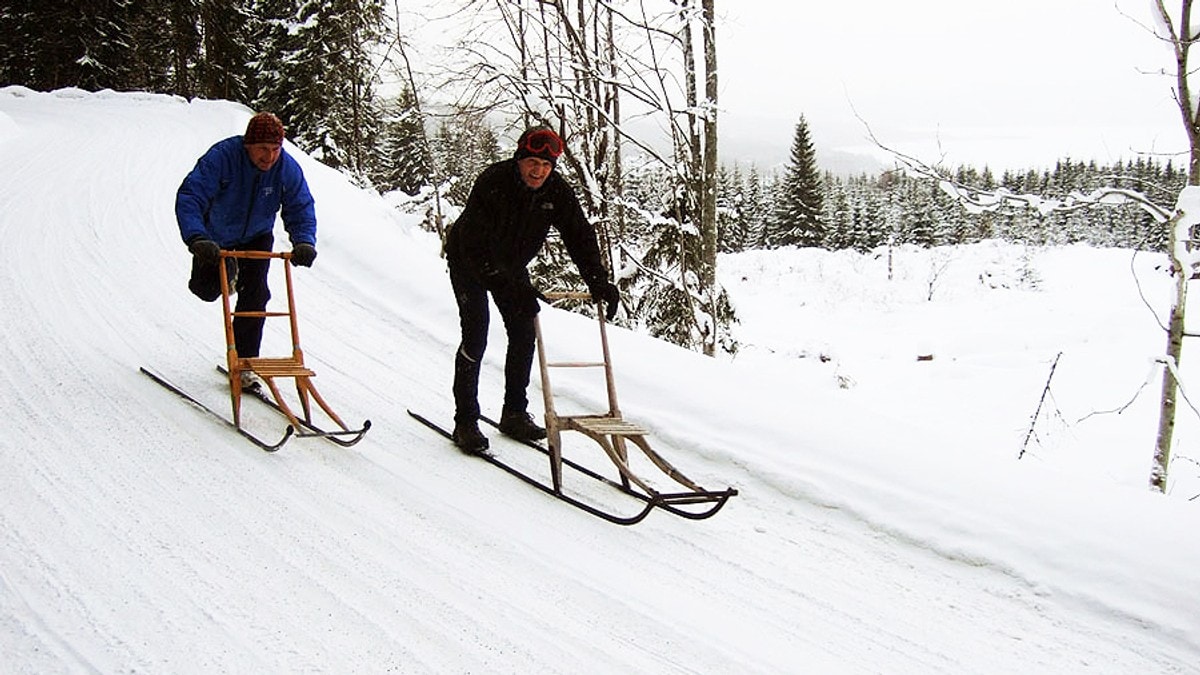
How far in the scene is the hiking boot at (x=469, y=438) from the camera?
5.45 m

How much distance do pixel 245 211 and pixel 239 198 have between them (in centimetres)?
10

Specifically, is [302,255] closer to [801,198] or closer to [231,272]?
[231,272]

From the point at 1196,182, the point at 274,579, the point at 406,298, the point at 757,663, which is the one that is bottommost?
the point at 757,663

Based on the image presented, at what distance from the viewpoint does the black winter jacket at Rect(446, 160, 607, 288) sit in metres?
5.16

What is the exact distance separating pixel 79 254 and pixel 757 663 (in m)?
8.34

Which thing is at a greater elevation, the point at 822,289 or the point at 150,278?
the point at 150,278

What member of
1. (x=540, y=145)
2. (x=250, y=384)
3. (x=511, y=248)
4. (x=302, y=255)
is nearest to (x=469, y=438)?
(x=511, y=248)

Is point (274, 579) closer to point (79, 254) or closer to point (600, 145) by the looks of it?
point (79, 254)

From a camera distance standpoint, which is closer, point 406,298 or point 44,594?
point 44,594

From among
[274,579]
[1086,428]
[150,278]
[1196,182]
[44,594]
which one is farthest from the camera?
[1086,428]

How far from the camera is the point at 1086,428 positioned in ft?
41.5

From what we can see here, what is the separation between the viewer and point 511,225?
523 centimetres

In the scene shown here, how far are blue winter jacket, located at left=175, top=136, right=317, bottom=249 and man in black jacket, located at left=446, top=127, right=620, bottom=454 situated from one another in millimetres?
1101

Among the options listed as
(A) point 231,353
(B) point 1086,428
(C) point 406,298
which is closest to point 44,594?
(A) point 231,353
